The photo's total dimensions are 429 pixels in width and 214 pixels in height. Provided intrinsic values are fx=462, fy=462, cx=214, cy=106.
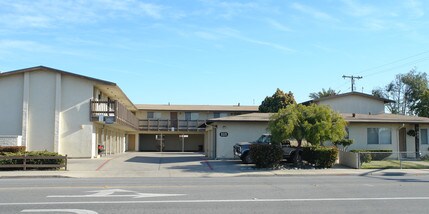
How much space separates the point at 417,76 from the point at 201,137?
3186cm

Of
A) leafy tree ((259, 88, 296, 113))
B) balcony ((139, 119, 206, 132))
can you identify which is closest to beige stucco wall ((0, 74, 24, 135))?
balcony ((139, 119, 206, 132))

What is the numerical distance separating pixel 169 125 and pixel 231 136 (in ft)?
86.0

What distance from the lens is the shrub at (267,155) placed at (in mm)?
25266

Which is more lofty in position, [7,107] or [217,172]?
[7,107]

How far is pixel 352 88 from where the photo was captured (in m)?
59.2

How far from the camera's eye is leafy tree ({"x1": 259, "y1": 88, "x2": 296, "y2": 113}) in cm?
5256

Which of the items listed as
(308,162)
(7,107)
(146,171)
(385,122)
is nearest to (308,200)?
(146,171)

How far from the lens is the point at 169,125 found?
56812mm

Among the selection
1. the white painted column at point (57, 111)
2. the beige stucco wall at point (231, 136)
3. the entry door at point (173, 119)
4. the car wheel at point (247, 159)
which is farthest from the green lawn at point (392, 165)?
the entry door at point (173, 119)

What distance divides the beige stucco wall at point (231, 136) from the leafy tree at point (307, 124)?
5884mm

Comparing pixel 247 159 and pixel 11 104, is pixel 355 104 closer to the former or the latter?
pixel 247 159

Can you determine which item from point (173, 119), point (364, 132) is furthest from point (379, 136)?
point (173, 119)

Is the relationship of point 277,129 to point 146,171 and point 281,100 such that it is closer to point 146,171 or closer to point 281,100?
Result: point 146,171

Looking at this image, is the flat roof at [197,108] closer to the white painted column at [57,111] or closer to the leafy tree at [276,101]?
the leafy tree at [276,101]
